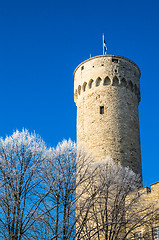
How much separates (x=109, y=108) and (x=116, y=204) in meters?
7.85

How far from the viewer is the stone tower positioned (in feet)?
75.8

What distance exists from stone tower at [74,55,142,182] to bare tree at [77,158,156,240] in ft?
6.38

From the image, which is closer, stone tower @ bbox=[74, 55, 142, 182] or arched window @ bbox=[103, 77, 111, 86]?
stone tower @ bbox=[74, 55, 142, 182]

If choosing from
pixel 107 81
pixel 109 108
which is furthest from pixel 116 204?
pixel 107 81

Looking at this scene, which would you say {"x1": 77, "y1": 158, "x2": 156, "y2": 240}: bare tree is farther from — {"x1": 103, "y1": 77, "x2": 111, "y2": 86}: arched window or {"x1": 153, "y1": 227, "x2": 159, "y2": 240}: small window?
{"x1": 103, "y1": 77, "x2": 111, "y2": 86}: arched window

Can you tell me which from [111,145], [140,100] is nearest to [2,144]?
[111,145]

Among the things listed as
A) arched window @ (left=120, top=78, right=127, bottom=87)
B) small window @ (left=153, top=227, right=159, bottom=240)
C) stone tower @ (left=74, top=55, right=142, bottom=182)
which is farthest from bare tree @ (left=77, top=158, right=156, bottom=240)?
arched window @ (left=120, top=78, right=127, bottom=87)

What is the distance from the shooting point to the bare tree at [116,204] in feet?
56.3

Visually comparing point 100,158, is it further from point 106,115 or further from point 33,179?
point 33,179

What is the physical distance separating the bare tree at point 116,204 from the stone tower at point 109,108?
194cm

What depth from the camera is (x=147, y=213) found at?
17.5 metres

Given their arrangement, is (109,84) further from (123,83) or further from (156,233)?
(156,233)

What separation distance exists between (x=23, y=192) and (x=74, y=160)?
12.9 ft

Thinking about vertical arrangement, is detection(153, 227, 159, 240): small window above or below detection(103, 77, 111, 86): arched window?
below
